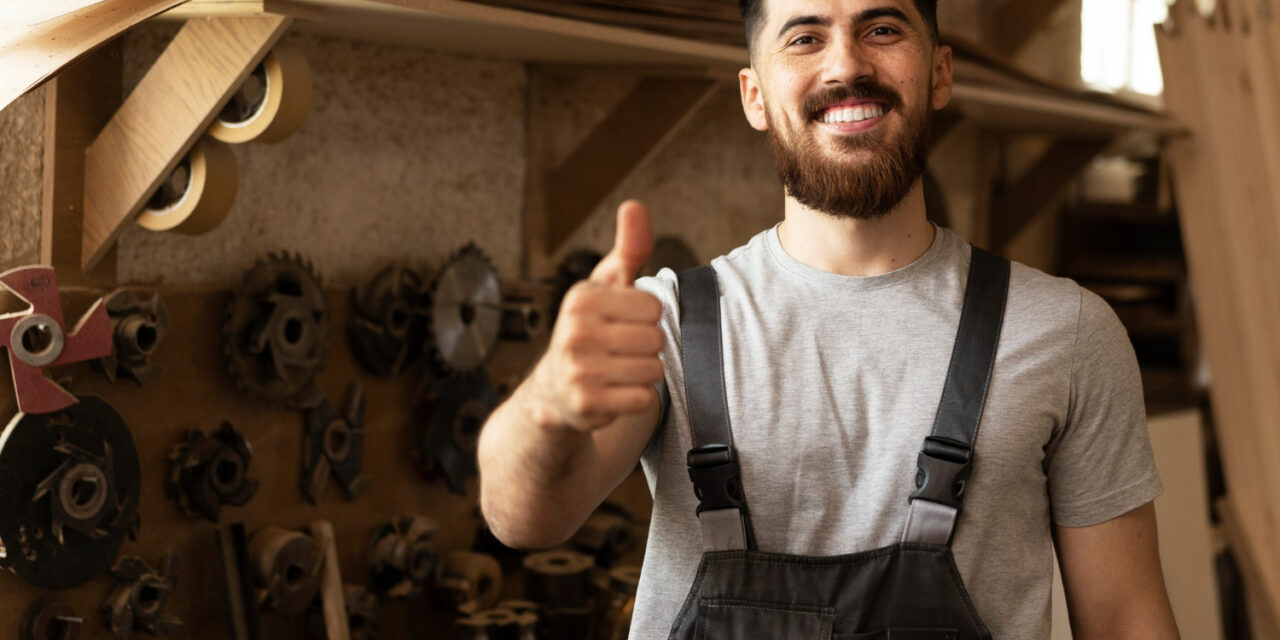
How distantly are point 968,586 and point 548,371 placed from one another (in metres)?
0.61

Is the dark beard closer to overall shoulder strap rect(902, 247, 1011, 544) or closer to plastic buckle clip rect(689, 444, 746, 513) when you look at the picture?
overall shoulder strap rect(902, 247, 1011, 544)

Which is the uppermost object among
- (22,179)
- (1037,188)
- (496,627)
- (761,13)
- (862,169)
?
(1037,188)

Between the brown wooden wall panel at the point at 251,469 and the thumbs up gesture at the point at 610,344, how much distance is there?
102cm

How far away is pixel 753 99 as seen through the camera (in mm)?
1643

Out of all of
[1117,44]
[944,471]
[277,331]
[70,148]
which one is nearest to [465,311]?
[277,331]

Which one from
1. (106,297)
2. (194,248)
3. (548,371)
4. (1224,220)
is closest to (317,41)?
(194,248)

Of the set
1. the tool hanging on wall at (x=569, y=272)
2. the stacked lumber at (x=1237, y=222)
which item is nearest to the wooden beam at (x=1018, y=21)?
the stacked lumber at (x=1237, y=222)

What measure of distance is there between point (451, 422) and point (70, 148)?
3.09 ft

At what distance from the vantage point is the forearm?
1.18 meters

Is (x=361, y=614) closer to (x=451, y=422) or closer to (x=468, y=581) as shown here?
(x=468, y=581)

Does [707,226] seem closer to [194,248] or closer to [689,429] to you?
[194,248]

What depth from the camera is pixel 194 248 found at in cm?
208

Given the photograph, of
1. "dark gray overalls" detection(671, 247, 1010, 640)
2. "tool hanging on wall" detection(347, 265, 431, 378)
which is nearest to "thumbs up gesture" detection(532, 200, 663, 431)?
"dark gray overalls" detection(671, 247, 1010, 640)

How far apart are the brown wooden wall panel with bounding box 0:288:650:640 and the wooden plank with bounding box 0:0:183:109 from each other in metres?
0.36
